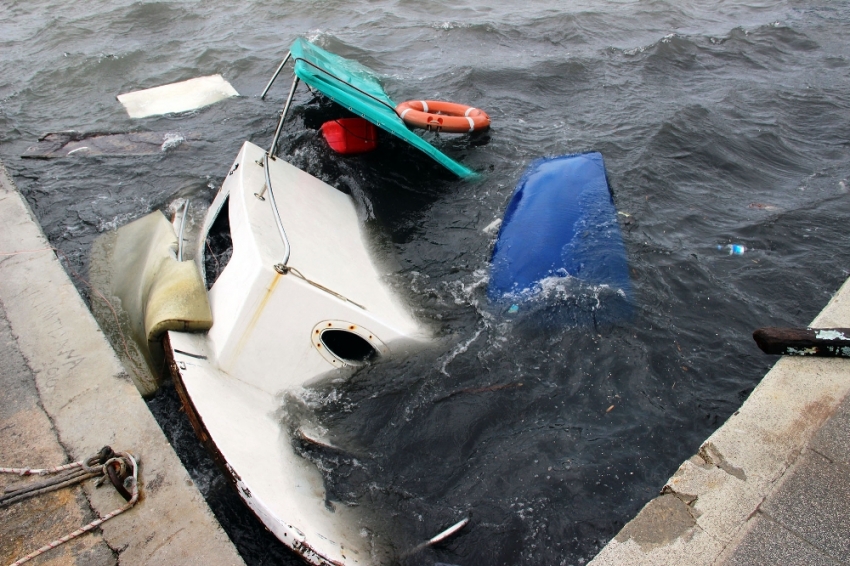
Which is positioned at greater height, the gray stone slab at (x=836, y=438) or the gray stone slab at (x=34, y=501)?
the gray stone slab at (x=836, y=438)

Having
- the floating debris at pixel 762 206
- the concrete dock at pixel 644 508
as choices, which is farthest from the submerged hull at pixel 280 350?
the floating debris at pixel 762 206

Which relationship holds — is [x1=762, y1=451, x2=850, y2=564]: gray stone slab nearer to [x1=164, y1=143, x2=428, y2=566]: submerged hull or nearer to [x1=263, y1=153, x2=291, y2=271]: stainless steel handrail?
[x1=164, y1=143, x2=428, y2=566]: submerged hull

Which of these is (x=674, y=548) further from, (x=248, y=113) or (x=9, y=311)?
(x=248, y=113)

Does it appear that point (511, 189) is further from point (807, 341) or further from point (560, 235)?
point (807, 341)

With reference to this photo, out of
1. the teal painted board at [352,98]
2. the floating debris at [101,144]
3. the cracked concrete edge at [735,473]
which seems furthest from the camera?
the floating debris at [101,144]

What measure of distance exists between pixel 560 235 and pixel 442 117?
2.65 meters

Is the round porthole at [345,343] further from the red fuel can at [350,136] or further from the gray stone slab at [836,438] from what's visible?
the red fuel can at [350,136]

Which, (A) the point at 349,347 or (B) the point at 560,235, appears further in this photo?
(B) the point at 560,235

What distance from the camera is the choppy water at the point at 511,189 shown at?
3.81m

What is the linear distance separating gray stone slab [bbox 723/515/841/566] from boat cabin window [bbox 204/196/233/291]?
397 centimetres

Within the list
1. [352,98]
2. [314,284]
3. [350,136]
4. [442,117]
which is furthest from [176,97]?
[314,284]

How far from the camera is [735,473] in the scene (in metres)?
3.23

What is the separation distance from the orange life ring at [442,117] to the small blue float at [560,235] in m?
1.48

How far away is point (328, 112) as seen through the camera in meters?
7.90
